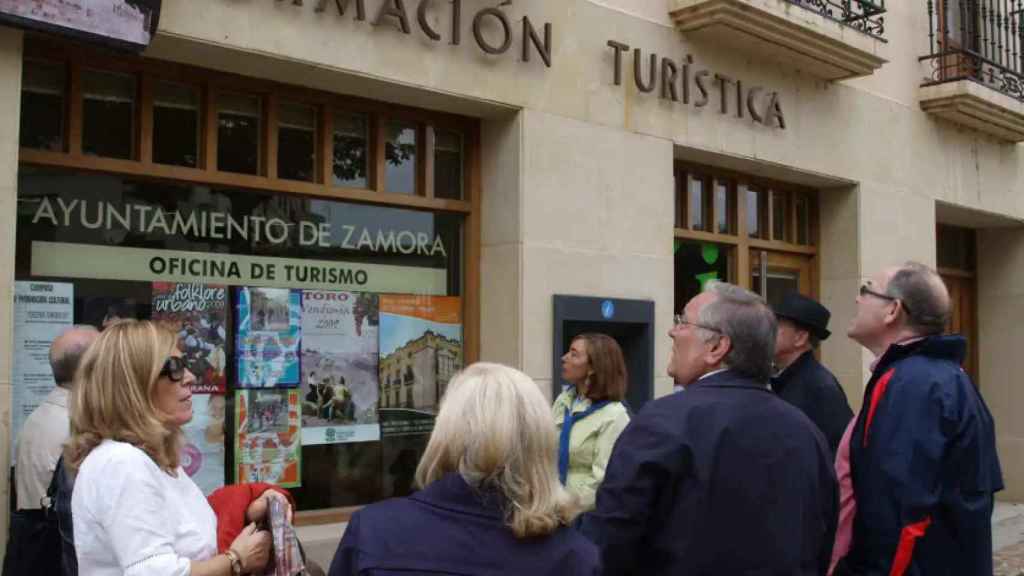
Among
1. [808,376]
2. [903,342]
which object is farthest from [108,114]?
[903,342]

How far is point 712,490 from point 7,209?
346cm

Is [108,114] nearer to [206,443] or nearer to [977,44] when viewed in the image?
[206,443]

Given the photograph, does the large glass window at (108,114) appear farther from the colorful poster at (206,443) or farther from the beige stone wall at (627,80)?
the colorful poster at (206,443)

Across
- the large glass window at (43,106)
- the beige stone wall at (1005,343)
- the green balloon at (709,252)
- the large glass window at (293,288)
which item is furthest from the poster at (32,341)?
the beige stone wall at (1005,343)

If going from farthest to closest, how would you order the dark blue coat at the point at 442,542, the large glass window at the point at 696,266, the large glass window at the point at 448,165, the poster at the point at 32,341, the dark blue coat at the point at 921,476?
the large glass window at the point at 696,266
the large glass window at the point at 448,165
the poster at the point at 32,341
the dark blue coat at the point at 921,476
the dark blue coat at the point at 442,542

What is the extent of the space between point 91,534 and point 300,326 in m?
3.60

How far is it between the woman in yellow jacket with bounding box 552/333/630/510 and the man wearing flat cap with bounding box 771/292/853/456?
0.82 meters

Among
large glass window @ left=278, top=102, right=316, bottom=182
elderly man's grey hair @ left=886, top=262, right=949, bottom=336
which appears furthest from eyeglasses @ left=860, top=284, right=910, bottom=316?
large glass window @ left=278, top=102, right=316, bottom=182

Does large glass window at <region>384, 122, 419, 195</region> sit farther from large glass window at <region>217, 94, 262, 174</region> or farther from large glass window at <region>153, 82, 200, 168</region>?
large glass window at <region>153, 82, 200, 168</region>

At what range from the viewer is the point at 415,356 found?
6574 millimetres

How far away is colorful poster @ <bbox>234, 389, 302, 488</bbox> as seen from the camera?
5793 millimetres

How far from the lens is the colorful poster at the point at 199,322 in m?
5.53

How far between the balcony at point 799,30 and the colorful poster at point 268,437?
4.05 m

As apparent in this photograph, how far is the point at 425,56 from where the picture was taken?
6160 millimetres
